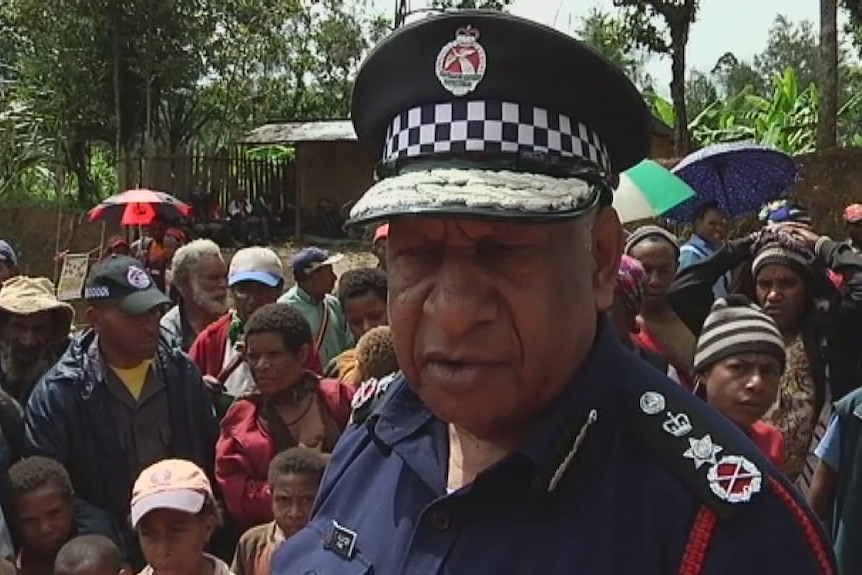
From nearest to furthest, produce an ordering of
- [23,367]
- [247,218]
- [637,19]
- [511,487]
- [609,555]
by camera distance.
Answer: [609,555], [511,487], [23,367], [637,19], [247,218]

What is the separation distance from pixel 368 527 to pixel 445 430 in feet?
0.57

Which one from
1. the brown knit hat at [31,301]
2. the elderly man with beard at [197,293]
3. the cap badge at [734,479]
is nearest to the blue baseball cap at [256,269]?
the elderly man with beard at [197,293]

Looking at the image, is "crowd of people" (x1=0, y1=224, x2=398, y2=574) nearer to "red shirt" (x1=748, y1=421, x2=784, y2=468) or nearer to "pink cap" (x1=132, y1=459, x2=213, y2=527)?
"pink cap" (x1=132, y1=459, x2=213, y2=527)

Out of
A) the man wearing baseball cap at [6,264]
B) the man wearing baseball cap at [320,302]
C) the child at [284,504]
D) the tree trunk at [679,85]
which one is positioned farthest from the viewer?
the tree trunk at [679,85]

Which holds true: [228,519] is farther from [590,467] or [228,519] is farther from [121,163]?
[121,163]

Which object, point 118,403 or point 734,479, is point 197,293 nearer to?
point 118,403

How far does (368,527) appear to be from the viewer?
1.64 meters

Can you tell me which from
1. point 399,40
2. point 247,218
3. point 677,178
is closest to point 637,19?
point 247,218

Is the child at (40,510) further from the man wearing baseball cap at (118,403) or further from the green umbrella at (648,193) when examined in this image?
the green umbrella at (648,193)

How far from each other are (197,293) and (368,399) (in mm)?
4102

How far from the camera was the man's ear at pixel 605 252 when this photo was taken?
1.49 metres

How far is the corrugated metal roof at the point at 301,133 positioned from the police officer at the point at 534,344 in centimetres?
1939

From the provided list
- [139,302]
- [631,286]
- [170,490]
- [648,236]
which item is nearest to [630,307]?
[631,286]

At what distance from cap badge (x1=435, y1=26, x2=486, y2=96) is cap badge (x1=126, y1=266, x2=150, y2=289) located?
10.2ft
